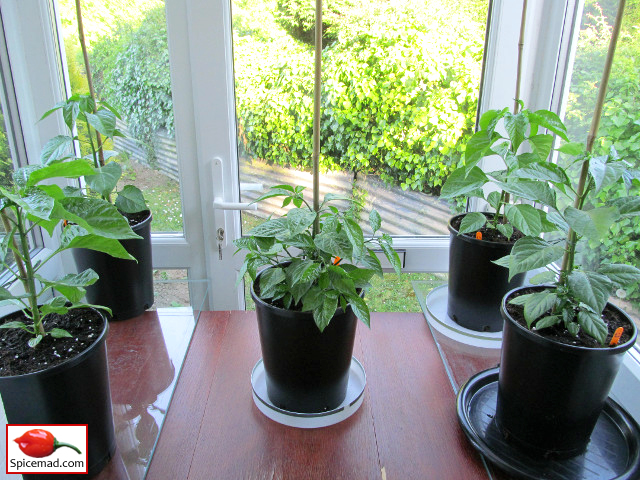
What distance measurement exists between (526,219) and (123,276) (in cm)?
90

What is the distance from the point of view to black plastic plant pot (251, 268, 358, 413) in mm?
866

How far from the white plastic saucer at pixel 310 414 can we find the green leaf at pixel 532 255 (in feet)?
1.37

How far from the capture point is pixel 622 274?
76 cm

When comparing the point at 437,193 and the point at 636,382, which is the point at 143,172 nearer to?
the point at 437,193

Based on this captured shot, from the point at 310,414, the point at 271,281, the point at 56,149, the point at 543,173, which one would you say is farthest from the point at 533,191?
the point at 56,149

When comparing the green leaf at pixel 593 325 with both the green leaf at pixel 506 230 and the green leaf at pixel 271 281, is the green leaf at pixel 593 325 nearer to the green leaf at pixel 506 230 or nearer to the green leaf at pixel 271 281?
the green leaf at pixel 506 230

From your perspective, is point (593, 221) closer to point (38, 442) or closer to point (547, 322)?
point (547, 322)

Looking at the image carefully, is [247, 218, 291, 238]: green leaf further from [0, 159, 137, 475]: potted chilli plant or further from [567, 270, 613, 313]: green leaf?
[567, 270, 613, 313]: green leaf

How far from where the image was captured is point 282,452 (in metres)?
0.88

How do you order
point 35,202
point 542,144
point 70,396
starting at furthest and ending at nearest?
point 542,144
point 70,396
point 35,202

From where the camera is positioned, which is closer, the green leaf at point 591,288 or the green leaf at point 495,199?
the green leaf at point 591,288

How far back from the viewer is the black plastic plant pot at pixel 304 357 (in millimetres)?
866

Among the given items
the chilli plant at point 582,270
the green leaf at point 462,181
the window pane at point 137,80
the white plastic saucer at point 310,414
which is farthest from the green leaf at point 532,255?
the window pane at point 137,80

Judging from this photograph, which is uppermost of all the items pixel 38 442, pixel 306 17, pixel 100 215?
pixel 306 17
